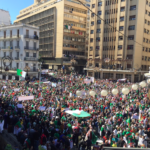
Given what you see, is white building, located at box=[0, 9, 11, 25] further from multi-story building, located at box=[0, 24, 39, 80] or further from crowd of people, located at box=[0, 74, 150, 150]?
crowd of people, located at box=[0, 74, 150, 150]

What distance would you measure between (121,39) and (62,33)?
1662 cm

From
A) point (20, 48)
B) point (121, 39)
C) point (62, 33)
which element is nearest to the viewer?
point (20, 48)

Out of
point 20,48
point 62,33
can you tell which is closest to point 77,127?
point 20,48

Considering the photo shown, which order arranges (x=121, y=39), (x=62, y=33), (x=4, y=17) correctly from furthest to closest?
(x=4, y=17), (x=62, y=33), (x=121, y=39)

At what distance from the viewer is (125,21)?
135 feet

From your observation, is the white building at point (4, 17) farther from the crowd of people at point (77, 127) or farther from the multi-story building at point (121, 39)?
the crowd of people at point (77, 127)

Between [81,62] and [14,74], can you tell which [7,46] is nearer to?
[14,74]

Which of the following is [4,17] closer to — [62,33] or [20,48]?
[62,33]

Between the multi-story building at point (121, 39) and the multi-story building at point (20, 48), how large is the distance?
560 inches

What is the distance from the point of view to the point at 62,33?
164 ft

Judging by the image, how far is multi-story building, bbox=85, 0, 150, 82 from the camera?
40281 mm

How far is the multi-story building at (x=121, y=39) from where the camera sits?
40.3 m

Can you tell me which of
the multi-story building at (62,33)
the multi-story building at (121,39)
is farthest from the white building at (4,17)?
the multi-story building at (121,39)

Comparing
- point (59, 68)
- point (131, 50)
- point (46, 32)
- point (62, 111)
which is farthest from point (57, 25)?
point (62, 111)
